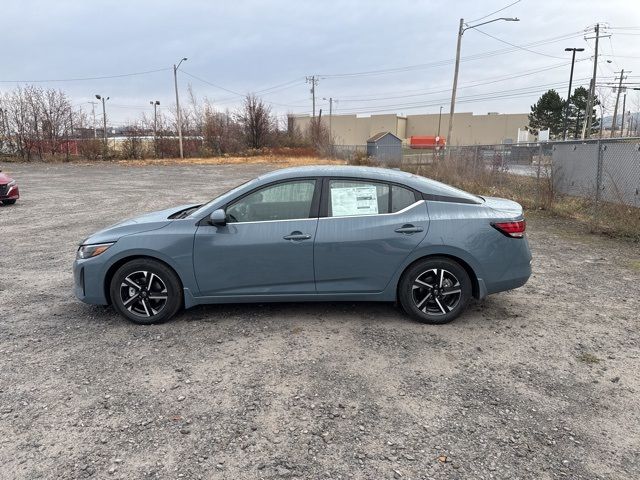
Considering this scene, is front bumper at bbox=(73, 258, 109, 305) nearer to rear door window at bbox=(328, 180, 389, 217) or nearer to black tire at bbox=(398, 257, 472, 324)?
rear door window at bbox=(328, 180, 389, 217)

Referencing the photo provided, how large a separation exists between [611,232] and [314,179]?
6855 mm

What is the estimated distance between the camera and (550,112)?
67938 millimetres

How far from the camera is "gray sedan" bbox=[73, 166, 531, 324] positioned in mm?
4461

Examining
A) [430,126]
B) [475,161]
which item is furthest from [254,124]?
[430,126]

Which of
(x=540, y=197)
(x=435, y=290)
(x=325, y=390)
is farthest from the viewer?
(x=540, y=197)

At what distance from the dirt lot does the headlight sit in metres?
0.71

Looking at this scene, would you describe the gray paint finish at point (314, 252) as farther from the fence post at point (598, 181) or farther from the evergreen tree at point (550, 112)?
the evergreen tree at point (550, 112)

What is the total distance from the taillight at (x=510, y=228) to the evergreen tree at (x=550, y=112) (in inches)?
2817

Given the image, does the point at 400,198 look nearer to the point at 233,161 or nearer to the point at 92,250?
the point at 92,250

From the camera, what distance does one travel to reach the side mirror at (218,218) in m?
4.45

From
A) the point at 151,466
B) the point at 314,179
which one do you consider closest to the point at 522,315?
the point at 314,179

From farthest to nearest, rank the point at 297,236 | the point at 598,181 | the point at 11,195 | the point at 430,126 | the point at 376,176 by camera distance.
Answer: the point at 430,126 < the point at 11,195 < the point at 598,181 < the point at 376,176 < the point at 297,236

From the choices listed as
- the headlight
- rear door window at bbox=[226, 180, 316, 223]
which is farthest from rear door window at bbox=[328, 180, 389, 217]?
the headlight

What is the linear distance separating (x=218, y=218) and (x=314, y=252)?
0.96m
